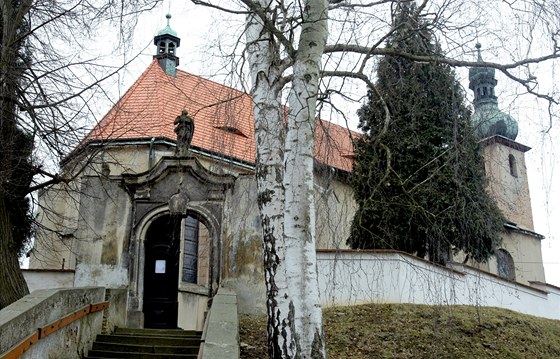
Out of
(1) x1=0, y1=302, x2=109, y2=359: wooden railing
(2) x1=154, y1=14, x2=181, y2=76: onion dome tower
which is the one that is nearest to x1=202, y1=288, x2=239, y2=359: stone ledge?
(1) x1=0, y1=302, x2=109, y2=359: wooden railing

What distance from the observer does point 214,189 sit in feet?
46.1

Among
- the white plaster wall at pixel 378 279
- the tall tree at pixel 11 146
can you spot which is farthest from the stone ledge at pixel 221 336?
the white plaster wall at pixel 378 279

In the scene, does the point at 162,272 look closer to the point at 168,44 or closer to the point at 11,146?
the point at 11,146

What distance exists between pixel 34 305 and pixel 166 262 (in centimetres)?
741

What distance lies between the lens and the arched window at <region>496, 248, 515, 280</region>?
29.2 metres

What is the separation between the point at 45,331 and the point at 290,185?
343cm

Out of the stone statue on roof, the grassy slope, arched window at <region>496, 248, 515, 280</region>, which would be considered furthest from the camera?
arched window at <region>496, 248, 515, 280</region>

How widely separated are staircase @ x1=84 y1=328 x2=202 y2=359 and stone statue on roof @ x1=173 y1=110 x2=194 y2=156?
4.71 metres

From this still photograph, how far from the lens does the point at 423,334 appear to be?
10594 mm

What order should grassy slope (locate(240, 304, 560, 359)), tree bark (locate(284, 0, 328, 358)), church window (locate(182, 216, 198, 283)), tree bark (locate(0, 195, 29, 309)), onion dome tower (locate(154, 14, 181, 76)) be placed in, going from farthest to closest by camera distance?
onion dome tower (locate(154, 14, 181, 76)) → church window (locate(182, 216, 198, 283)) → grassy slope (locate(240, 304, 560, 359)) → tree bark (locate(0, 195, 29, 309)) → tree bark (locate(284, 0, 328, 358))

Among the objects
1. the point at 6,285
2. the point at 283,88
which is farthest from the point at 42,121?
the point at 283,88

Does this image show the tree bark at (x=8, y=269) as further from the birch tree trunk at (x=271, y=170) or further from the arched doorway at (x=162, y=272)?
the birch tree trunk at (x=271, y=170)

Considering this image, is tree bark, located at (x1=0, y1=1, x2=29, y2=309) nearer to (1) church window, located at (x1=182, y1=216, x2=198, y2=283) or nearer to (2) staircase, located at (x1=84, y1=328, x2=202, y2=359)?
(2) staircase, located at (x1=84, y1=328, x2=202, y2=359)

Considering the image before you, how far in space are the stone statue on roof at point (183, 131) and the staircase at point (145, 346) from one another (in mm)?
4706
